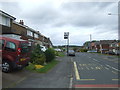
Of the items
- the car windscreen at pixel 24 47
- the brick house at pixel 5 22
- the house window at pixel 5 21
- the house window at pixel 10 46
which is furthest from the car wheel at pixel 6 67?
the house window at pixel 5 21

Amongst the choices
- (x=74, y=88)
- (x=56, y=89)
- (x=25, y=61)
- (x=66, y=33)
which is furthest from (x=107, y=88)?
(x=66, y=33)

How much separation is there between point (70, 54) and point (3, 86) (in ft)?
105

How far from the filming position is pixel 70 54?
38.4 meters

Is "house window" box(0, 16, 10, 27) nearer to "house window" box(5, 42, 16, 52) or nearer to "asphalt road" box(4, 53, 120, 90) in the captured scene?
"asphalt road" box(4, 53, 120, 90)

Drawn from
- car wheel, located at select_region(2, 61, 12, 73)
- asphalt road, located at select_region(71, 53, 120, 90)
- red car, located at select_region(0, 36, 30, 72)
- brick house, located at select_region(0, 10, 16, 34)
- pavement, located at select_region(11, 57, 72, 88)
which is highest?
brick house, located at select_region(0, 10, 16, 34)

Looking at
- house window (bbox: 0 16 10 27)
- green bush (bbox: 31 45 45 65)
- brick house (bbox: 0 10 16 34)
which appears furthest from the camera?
house window (bbox: 0 16 10 27)

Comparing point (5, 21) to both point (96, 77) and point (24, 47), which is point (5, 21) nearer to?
point (24, 47)

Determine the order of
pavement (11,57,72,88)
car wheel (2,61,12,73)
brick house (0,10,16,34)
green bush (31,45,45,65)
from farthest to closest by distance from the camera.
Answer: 1. brick house (0,10,16,34)
2. green bush (31,45,45,65)
3. car wheel (2,61,12,73)
4. pavement (11,57,72,88)

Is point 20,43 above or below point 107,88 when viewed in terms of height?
above

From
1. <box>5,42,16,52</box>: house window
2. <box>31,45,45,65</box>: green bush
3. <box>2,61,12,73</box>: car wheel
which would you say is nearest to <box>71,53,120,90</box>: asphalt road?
<box>31,45,45,65</box>: green bush

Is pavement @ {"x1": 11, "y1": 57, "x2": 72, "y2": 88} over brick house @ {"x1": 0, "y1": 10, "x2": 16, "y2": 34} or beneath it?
beneath

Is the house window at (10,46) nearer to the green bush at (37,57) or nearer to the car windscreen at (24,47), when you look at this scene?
the car windscreen at (24,47)

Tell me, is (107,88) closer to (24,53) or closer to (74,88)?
(74,88)

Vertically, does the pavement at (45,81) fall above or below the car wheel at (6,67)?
below
